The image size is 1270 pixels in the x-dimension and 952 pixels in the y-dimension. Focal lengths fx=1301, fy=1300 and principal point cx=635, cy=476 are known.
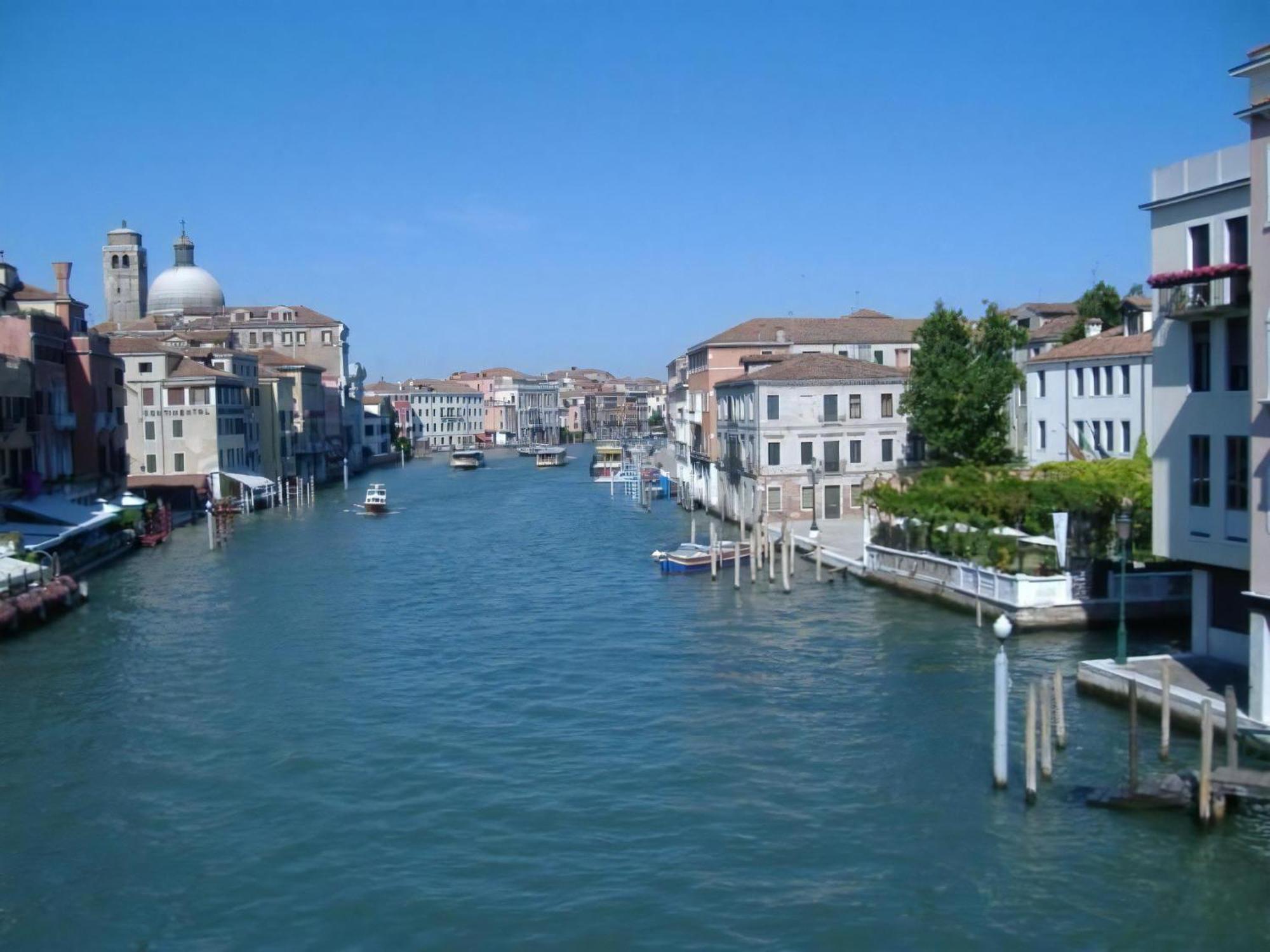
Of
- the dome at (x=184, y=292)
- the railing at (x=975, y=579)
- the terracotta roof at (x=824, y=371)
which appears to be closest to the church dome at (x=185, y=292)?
the dome at (x=184, y=292)

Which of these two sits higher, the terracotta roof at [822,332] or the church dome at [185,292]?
the church dome at [185,292]

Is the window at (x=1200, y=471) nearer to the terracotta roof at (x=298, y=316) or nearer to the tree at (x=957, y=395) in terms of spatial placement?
the tree at (x=957, y=395)

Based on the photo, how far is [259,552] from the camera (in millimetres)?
35500

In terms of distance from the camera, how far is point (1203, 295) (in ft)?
46.2

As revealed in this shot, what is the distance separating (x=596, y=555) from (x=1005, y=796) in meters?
21.4

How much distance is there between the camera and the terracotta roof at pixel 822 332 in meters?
49.1

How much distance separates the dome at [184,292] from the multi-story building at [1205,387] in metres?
Result: 76.9

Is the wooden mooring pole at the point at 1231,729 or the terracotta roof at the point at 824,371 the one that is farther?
the terracotta roof at the point at 824,371

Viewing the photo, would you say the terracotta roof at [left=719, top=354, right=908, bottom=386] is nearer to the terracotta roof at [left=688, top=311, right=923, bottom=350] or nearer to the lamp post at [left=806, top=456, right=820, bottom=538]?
the lamp post at [left=806, top=456, right=820, bottom=538]

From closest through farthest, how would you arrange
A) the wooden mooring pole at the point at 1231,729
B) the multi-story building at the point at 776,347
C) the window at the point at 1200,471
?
1. the wooden mooring pole at the point at 1231,729
2. the window at the point at 1200,471
3. the multi-story building at the point at 776,347

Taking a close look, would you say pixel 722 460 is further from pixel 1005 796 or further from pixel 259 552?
pixel 1005 796

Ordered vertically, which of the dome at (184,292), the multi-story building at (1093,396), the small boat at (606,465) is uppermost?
the dome at (184,292)

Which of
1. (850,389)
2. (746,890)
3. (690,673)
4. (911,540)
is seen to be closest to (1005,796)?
(746,890)

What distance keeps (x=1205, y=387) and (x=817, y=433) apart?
2137 cm
